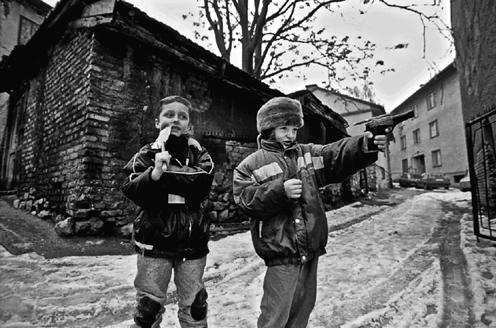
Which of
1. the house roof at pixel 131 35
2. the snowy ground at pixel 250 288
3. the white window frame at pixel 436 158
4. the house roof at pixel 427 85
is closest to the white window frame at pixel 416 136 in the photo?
the white window frame at pixel 436 158

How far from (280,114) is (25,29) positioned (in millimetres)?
14814

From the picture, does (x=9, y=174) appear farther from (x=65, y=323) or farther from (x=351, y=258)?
(x=351, y=258)

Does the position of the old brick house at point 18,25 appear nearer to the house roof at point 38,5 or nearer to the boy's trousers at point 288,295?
the house roof at point 38,5

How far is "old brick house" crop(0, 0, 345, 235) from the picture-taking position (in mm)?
4496

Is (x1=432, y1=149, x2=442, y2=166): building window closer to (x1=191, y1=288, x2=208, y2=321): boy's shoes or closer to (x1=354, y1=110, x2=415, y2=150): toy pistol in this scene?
(x1=354, y1=110, x2=415, y2=150): toy pistol

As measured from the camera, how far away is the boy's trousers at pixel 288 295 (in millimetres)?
1592

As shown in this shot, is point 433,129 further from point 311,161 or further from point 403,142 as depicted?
point 311,161

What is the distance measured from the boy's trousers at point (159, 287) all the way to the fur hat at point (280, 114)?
1.02 meters

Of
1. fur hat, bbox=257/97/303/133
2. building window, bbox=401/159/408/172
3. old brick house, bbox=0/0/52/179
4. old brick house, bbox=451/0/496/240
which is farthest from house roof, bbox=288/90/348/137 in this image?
building window, bbox=401/159/408/172

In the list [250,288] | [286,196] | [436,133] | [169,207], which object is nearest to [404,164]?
[436,133]

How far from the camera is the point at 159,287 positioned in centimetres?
163

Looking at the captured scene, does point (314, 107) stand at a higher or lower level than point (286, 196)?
higher

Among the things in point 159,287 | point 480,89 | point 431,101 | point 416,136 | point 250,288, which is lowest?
point 250,288

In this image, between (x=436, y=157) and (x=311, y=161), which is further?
(x=436, y=157)
